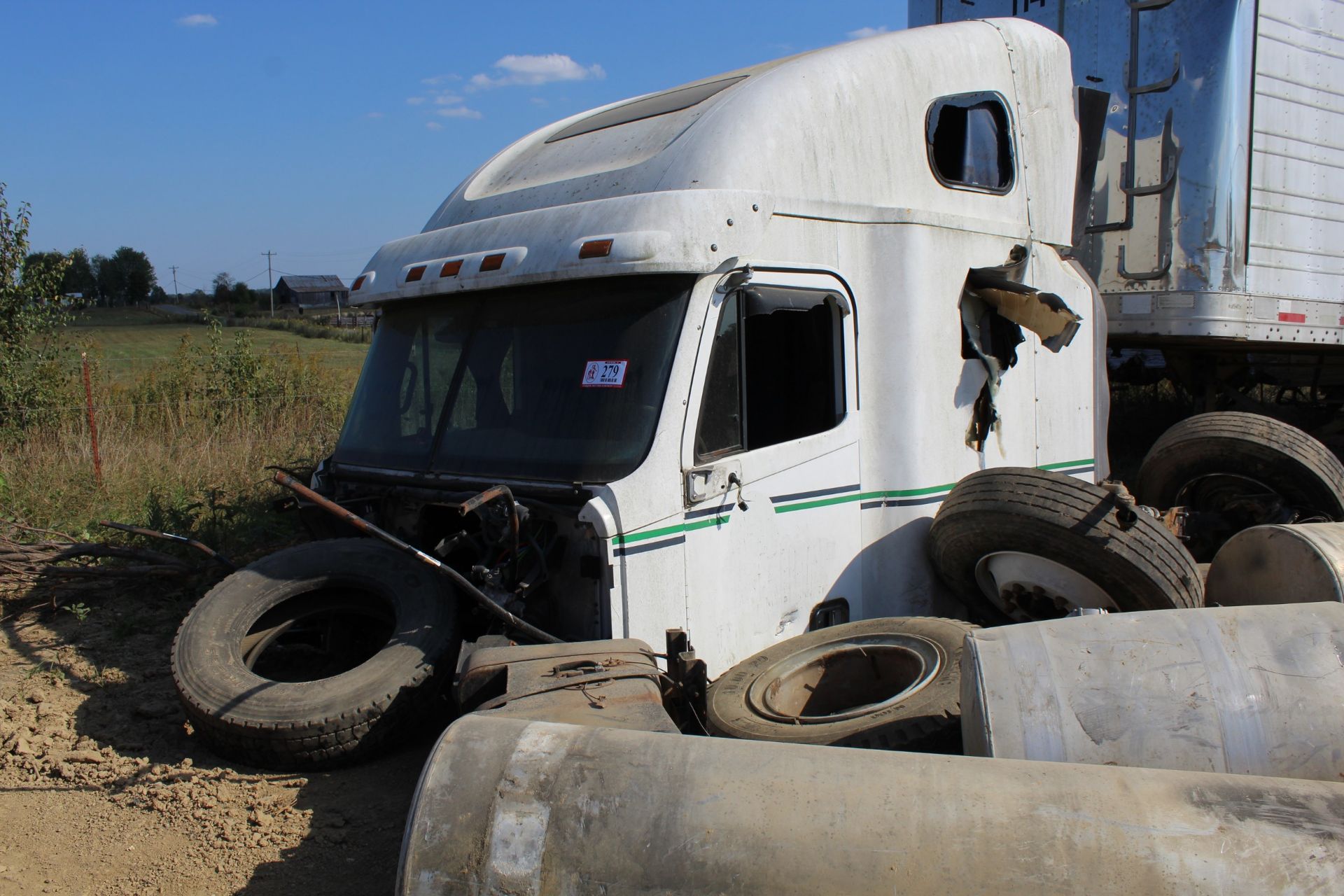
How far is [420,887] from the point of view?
101 inches

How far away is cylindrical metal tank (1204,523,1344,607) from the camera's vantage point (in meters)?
4.42

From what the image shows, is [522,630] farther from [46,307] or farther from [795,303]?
[46,307]

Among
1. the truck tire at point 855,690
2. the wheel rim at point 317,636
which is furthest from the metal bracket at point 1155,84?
the wheel rim at point 317,636

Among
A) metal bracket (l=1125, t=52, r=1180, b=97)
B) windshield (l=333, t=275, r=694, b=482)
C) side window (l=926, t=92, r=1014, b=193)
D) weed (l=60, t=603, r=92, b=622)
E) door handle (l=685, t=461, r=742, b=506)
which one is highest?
metal bracket (l=1125, t=52, r=1180, b=97)

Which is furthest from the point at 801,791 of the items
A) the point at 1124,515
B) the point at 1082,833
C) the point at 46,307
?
the point at 46,307

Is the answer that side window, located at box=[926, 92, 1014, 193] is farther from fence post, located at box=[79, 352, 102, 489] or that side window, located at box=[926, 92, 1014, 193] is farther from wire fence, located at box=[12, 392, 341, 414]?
wire fence, located at box=[12, 392, 341, 414]

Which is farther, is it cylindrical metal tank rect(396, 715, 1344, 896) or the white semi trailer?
the white semi trailer

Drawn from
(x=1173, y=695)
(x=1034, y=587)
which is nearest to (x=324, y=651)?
(x=1034, y=587)

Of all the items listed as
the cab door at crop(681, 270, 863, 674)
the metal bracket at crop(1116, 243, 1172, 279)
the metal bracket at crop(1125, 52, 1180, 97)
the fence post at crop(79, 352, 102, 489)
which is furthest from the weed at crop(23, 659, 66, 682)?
the metal bracket at crop(1125, 52, 1180, 97)

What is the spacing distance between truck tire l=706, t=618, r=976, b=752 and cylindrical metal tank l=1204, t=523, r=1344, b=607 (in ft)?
4.86

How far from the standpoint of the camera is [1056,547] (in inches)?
174

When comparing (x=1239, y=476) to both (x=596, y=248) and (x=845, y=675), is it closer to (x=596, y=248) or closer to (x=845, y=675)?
(x=845, y=675)

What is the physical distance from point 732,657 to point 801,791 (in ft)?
5.66

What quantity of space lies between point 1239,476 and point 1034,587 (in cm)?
263
